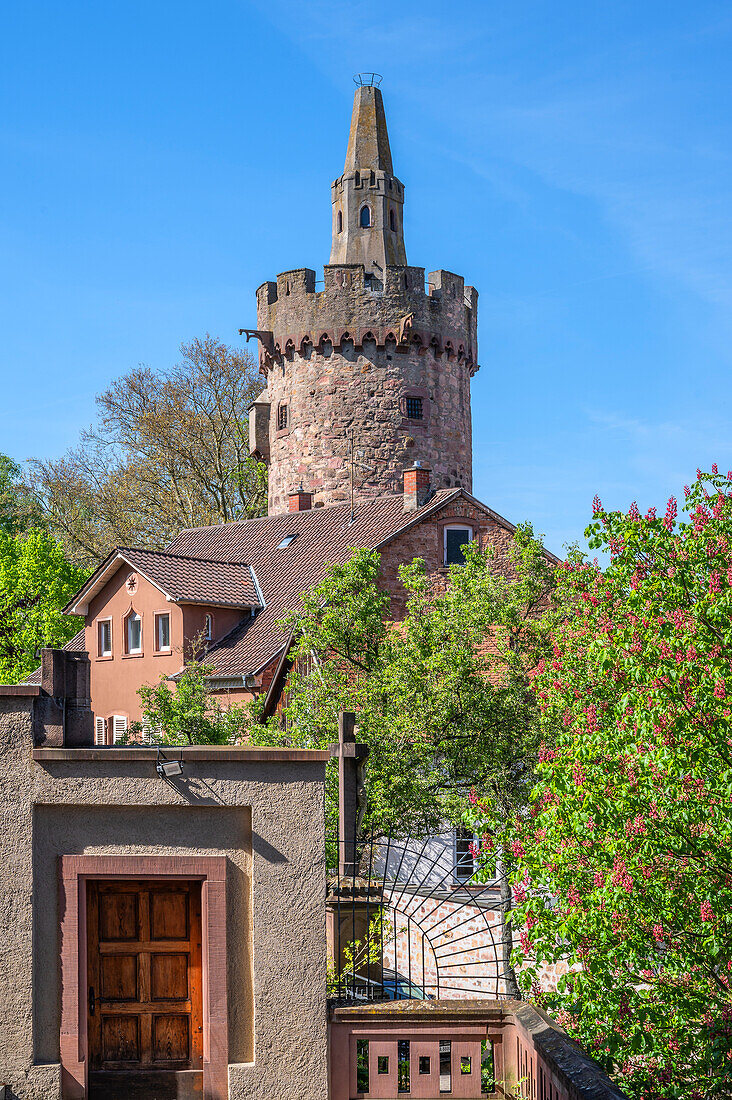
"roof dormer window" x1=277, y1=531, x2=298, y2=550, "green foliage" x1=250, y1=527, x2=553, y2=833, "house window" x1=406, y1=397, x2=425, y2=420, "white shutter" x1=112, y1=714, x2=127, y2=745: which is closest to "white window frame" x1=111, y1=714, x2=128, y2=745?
"white shutter" x1=112, y1=714, x2=127, y2=745

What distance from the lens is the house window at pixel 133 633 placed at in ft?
122

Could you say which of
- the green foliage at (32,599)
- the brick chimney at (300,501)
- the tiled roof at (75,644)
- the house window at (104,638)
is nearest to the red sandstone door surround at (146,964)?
the house window at (104,638)

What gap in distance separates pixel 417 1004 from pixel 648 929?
82.4 inches

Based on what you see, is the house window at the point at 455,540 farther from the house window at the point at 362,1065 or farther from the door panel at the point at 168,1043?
the door panel at the point at 168,1043

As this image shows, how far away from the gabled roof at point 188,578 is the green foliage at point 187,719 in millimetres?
8050

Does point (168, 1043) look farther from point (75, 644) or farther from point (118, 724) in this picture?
point (75, 644)

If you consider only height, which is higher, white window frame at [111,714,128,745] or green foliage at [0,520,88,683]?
green foliage at [0,520,88,683]

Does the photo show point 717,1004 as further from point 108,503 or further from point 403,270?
point 108,503

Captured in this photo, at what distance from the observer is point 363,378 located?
147 ft

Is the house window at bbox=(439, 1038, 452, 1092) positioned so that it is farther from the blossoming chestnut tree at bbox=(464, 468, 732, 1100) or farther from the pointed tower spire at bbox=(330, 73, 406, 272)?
the pointed tower spire at bbox=(330, 73, 406, 272)

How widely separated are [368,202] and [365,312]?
208 inches

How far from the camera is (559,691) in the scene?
50.3 feet

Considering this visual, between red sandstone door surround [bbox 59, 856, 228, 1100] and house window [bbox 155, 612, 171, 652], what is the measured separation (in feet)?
82.6

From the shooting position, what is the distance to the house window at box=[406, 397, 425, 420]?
44812 millimetres
